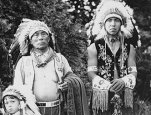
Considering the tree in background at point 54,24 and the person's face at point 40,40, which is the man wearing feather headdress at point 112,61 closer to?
the person's face at point 40,40

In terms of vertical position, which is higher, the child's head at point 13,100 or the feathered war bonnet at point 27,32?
the feathered war bonnet at point 27,32

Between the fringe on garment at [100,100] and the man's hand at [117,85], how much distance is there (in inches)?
3.7

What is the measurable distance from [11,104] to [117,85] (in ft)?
3.80

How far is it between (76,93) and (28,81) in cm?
55

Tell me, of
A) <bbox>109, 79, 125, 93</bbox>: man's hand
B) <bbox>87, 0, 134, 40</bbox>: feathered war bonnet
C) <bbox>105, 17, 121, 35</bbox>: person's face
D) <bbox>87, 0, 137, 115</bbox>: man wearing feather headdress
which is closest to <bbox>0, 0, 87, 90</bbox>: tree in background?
<bbox>87, 0, 134, 40</bbox>: feathered war bonnet

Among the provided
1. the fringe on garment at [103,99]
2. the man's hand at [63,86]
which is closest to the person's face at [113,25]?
the fringe on garment at [103,99]

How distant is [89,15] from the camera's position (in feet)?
35.6

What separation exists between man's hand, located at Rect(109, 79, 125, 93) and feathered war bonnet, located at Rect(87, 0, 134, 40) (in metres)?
0.60

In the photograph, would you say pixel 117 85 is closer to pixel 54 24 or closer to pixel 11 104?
pixel 11 104

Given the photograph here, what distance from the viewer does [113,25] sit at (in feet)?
16.8

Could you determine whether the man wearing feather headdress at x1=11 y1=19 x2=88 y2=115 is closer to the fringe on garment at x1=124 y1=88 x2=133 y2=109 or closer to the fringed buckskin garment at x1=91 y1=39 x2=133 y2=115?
the fringed buckskin garment at x1=91 y1=39 x2=133 y2=115

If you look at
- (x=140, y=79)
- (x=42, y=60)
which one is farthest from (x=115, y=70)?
(x=140, y=79)

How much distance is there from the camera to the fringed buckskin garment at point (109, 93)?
16.5 feet

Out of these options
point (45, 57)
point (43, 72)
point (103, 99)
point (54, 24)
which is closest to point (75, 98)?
point (103, 99)
